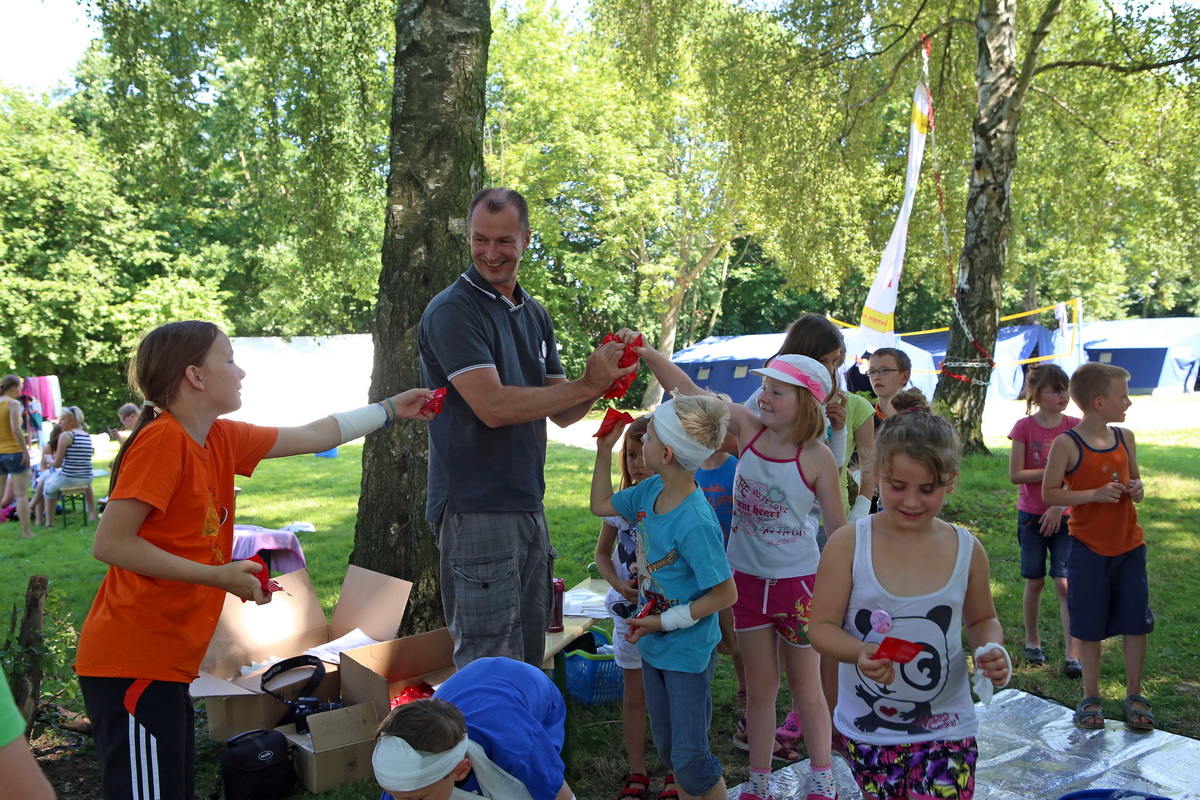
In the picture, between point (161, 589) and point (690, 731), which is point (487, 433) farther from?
point (690, 731)

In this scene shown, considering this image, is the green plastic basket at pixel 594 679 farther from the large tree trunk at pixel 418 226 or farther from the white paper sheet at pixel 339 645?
the white paper sheet at pixel 339 645

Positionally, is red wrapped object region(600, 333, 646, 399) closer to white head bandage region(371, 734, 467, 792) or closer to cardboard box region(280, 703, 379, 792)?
white head bandage region(371, 734, 467, 792)

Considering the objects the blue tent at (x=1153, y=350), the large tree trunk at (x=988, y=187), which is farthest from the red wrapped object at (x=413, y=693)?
the blue tent at (x=1153, y=350)

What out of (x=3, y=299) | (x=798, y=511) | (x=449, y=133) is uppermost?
(x=449, y=133)

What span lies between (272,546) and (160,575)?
403 cm

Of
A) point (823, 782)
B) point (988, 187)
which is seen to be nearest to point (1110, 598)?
point (823, 782)

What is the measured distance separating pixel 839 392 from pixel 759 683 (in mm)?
1353

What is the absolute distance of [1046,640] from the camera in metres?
4.98

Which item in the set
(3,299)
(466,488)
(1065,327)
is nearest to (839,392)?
(466,488)

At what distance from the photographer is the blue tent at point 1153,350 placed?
86.5 feet

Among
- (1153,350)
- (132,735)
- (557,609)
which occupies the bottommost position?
(557,609)

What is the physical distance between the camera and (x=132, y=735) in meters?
2.17

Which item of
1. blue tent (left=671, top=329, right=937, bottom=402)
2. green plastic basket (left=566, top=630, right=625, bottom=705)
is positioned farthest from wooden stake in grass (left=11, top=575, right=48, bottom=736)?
blue tent (left=671, top=329, right=937, bottom=402)

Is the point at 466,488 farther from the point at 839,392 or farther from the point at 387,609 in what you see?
the point at 839,392
